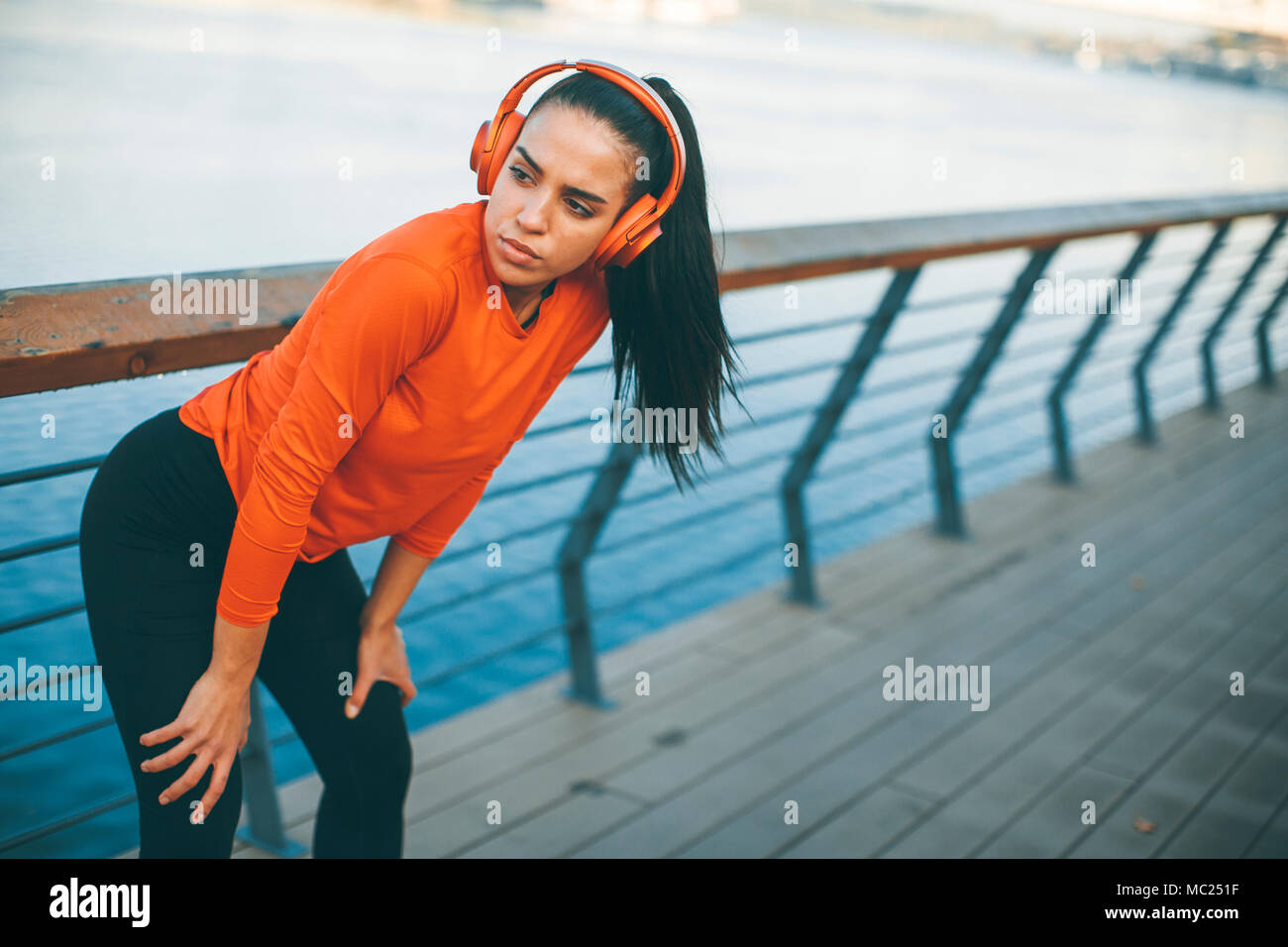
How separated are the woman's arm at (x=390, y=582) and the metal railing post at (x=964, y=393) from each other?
2.51 metres

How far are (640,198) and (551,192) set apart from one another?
0.35 ft

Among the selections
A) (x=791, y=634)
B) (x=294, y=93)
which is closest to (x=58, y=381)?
(x=791, y=634)

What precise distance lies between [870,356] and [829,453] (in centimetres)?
313

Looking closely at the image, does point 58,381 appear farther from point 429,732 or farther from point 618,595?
point 618,595

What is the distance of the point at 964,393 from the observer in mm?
3660

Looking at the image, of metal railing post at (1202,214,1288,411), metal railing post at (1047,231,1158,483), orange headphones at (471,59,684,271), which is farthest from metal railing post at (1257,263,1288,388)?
orange headphones at (471,59,684,271)

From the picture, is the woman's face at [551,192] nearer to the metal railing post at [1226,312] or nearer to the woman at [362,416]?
the woman at [362,416]

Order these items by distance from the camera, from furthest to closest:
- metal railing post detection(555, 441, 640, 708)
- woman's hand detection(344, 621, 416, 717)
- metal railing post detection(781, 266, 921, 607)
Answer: metal railing post detection(781, 266, 921, 607) < metal railing post detection(555, 441, 640, 708) < woman's hand detection(344, 621, 416, 717)

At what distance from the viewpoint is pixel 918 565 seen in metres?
3.52

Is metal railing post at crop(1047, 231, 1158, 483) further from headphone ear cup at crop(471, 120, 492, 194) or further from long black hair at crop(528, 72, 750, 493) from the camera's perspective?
A: headphone ear cup at crop(471, 120, 492, 194)

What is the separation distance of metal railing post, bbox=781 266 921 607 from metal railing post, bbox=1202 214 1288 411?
2689 millimetres

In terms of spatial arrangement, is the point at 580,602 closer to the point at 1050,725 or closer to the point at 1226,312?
the point at 1050,725

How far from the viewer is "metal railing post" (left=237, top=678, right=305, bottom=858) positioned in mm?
1983

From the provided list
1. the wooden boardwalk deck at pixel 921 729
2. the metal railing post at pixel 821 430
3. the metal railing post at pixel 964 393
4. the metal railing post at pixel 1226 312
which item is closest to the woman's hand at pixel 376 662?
the wooden boardwalk deck at pixel 921 729
